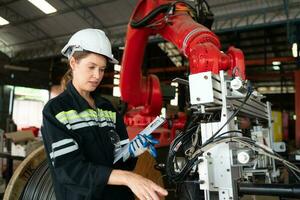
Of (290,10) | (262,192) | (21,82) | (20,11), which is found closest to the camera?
(262,192)

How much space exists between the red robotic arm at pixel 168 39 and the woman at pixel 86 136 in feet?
2.62

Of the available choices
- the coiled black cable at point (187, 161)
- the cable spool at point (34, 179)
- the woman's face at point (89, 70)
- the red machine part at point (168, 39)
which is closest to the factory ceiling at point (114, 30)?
the red machine part at point (168, 39)

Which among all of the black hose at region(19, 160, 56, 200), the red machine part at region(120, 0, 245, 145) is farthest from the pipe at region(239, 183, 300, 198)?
the black hose at region(19, 160, 56, 200)

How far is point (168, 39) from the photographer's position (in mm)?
2938

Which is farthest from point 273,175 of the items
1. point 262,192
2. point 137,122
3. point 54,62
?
point 54,62

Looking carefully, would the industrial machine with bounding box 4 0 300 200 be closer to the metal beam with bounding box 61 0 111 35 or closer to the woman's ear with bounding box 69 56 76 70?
the woman's ear with bounding box 69 56 76 70

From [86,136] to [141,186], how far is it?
18.8 inches

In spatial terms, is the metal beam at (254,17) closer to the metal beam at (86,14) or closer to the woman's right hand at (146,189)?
the metal beam at (86,14)

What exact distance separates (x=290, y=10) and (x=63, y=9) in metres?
6.78

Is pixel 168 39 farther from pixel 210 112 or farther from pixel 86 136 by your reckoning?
pixel 86 136

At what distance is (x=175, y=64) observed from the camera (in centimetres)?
1584

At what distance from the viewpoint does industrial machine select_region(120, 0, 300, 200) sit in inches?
69.6

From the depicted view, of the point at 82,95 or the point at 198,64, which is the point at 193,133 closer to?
the point at 198,64

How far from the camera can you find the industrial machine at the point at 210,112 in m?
1.77
